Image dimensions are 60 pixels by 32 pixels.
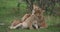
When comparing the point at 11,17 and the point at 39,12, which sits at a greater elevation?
the point at 39,12

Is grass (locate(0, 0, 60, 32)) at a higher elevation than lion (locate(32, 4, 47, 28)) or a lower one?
lower

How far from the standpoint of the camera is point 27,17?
10.3m

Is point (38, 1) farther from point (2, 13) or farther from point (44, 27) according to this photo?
point (2, 13)

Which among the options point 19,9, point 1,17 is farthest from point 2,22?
point 19,9

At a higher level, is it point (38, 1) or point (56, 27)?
point (38, 1)

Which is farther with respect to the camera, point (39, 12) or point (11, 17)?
point (11, 17)

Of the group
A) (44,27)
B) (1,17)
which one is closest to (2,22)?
(1,17)

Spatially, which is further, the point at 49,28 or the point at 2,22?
the point at 2,22

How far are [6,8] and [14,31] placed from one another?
6361 millimetres

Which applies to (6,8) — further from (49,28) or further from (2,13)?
(49,28)

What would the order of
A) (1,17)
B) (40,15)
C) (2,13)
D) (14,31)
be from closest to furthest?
(14,31)
(40,15)
(1,17)
(2,13)

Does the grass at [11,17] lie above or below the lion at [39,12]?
below

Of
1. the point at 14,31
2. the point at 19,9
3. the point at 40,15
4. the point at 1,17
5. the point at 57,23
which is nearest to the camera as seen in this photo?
the point at 14,31

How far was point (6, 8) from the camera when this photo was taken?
15977 millimetres
